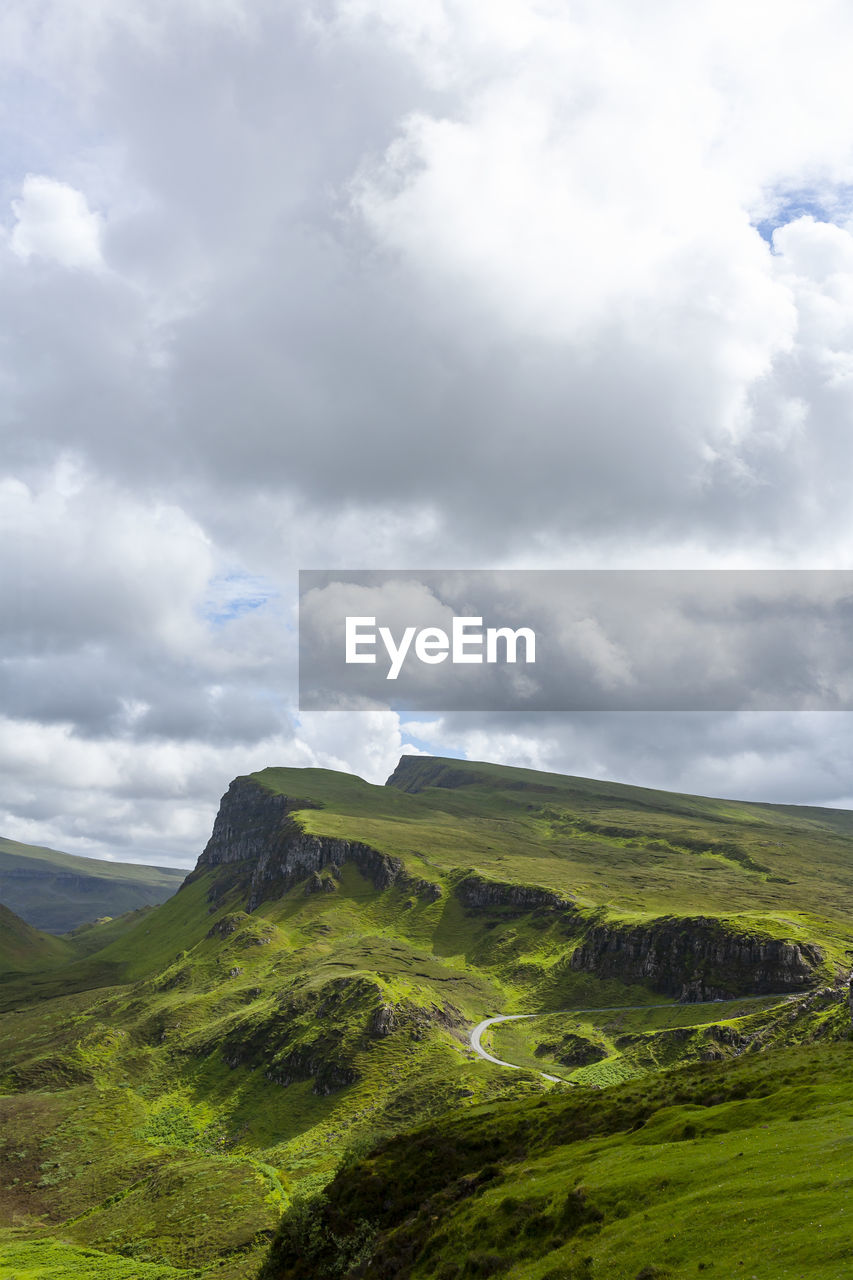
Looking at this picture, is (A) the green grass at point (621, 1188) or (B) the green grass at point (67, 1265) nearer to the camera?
(A) the green grass at point (621, 1188)

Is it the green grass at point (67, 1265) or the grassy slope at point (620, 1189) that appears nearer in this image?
the grassy slope at point (620, 1189)

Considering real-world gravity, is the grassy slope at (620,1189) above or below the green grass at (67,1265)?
above

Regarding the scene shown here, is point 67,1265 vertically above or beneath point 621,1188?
beneath

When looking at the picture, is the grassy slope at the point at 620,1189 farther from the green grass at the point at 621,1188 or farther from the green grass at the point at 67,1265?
the green grass at the point at 67,1265

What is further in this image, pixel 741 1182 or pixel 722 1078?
pixel 722 1078

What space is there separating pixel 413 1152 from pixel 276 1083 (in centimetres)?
12423

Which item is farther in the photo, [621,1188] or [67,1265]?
[67,1265]

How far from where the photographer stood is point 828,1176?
48281 millimetres

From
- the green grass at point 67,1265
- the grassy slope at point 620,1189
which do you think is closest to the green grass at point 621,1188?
the grassy slope at point 620,1189

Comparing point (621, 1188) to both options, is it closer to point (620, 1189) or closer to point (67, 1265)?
point (620, 1189)

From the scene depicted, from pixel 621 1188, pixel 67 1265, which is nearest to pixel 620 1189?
pixel 621 1188

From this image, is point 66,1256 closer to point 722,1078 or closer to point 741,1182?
point 722,1078

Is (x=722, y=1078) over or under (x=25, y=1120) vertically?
over

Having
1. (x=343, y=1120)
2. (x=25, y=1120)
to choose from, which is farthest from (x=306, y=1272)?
(x=25, y=1120)
